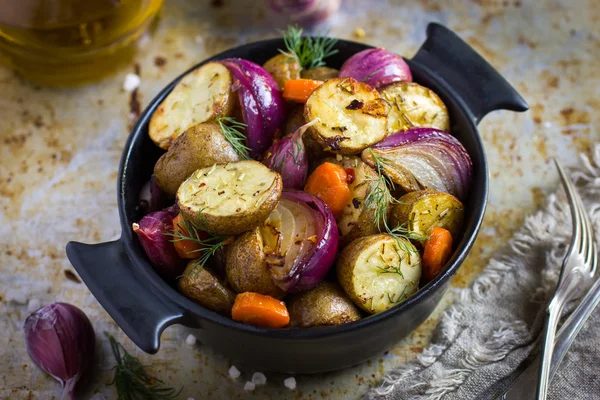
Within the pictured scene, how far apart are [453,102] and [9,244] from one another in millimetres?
1272

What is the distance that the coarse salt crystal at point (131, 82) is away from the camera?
2.20 metres

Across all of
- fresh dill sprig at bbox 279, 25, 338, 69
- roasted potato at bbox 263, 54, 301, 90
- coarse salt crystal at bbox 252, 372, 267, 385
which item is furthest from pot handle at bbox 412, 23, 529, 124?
coarse salt crystal at bbox 252, 372, 267, 385

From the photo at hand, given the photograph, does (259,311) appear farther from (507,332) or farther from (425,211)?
(507,332)

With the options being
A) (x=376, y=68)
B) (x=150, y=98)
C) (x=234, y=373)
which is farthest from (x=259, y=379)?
(x=150, y=98)

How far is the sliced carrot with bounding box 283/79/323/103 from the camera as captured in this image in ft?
5.01

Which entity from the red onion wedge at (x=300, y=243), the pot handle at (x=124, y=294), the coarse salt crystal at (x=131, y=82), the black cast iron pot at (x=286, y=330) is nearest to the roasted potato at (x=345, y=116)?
the red onion wedge at (x=300, y=243)

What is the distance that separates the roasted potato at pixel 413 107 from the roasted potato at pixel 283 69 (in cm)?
22

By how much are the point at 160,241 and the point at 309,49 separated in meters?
0.66

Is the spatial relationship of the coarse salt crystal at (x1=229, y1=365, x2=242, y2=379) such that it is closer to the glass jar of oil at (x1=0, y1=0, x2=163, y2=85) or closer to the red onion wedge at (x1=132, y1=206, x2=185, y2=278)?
the red onion wedge at (x1=132, y1=206, x2=185, y2=278)

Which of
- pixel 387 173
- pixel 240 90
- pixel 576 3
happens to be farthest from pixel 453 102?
pixel 576 3

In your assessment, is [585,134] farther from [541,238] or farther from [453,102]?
[453,102]

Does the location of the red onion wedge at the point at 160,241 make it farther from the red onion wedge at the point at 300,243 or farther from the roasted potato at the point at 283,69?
the roasted potato at the point at 283,69

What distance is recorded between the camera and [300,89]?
1.53 m

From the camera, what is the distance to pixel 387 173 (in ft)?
4.72
